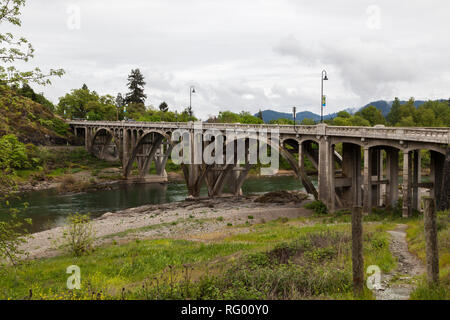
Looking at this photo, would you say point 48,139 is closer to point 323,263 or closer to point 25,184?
point 25,184

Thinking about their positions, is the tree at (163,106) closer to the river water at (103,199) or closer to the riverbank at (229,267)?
the river water at (103,199)

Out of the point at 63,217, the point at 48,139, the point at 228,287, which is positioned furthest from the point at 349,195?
the point at 48,139

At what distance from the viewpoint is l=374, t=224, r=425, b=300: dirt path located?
997cm

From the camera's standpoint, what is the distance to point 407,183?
26.6 meters

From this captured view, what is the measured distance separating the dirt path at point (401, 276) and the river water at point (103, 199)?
105 ft

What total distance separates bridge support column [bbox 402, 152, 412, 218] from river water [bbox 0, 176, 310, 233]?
101ft

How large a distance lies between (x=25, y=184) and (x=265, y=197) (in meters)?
43.4

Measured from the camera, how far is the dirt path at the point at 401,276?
9.97 meters

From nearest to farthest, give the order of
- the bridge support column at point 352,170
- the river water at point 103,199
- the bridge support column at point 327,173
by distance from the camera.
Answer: the bridge support column at point 327,173
the bridge support column at point 352,170
the river water at point 103,199

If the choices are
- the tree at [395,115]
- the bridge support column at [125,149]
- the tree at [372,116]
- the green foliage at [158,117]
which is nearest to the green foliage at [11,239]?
the bridge support column at [125,149]

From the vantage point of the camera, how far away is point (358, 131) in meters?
30.6

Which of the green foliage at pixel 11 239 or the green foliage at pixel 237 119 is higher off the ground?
the green foliage at pixel 237 119

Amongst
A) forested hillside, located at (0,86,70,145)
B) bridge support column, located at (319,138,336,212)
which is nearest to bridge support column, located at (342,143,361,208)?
bridge support column, located at (319,138,336,212)

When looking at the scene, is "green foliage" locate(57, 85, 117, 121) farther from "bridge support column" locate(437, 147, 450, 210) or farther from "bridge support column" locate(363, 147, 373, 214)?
"bridge support column" locate(437, 147, 450, 210)
